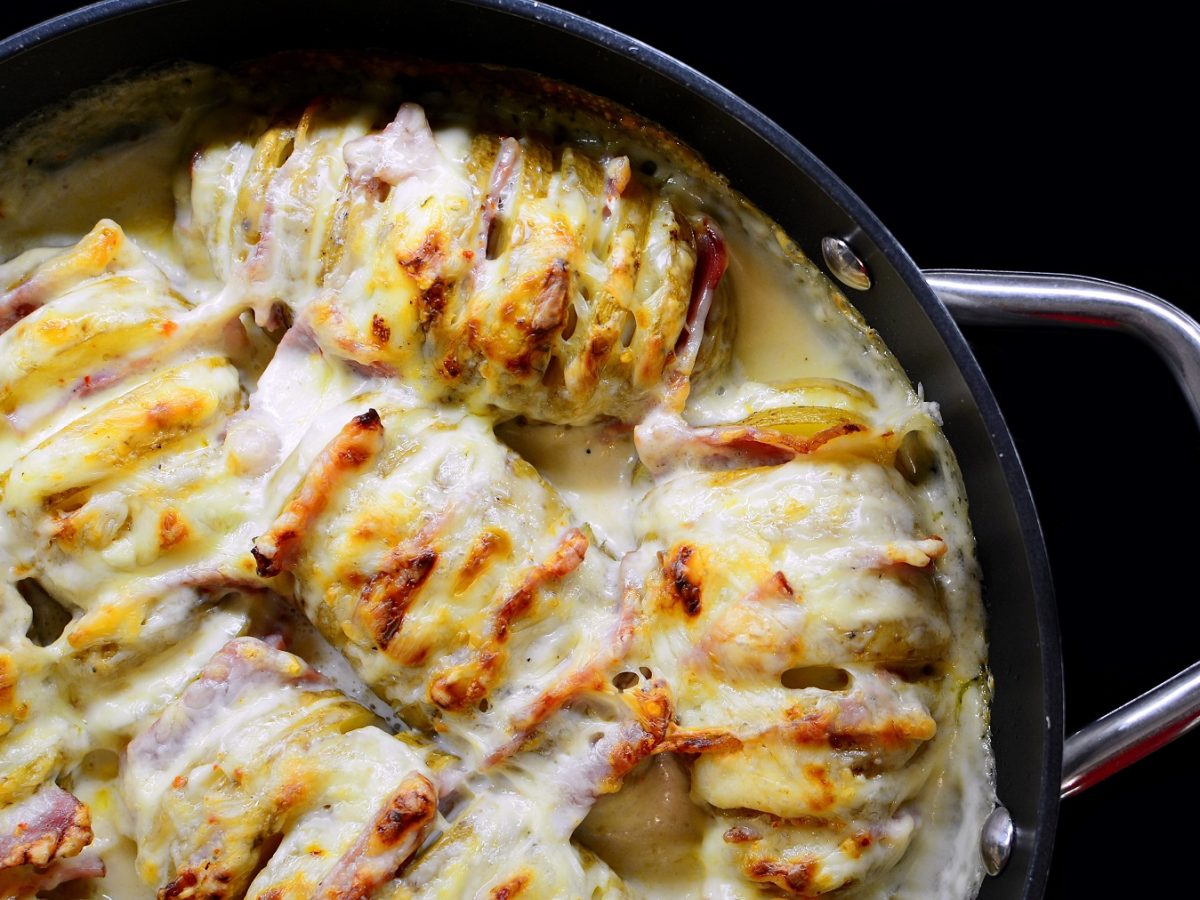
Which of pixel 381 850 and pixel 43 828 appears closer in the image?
pixel 381 850

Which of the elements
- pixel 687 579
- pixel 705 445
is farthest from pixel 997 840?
pixel 705 445

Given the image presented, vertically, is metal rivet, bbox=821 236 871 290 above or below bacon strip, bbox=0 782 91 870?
above

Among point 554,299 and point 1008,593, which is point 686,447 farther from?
point 1008,593

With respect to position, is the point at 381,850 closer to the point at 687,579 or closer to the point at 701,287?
the point at 687,579

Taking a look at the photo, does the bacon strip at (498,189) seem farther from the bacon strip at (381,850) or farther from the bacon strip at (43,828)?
the bacon strip at (43,828)

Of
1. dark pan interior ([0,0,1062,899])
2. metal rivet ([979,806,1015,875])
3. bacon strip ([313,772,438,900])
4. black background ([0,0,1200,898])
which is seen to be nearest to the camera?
bacon strip ([313,772,438,900])

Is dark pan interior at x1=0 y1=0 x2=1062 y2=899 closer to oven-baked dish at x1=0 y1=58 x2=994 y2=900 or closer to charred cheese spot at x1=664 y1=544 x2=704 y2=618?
oven-baked dish at x1=0 y1=58 x2=994 y2=900

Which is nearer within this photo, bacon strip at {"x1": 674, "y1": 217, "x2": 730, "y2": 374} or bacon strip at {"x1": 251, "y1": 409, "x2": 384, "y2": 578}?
bacon strip at {"x1": 251, "y1": 409, "x2": 384, "y2": 578}

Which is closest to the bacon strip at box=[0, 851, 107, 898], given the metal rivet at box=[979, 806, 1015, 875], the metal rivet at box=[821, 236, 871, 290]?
the metal rivet at box=[979, 806, 1015, 875]

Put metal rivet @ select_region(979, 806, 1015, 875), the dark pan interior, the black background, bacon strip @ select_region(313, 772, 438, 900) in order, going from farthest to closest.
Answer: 1. the black background
2. metal rivet @ select_region(979, 806, 1015, 875)
3. the dark pan interior
4. bacon strip @ select_region(313, 772, 438, 900)
